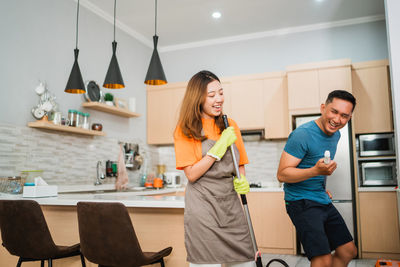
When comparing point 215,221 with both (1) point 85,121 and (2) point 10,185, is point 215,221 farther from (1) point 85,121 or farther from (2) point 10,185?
(1) point 85,121

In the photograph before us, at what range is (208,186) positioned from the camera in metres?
1.71

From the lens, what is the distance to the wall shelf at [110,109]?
4145 mm

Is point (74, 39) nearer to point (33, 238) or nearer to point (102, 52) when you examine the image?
point (102, 52)

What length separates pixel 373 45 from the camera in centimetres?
479

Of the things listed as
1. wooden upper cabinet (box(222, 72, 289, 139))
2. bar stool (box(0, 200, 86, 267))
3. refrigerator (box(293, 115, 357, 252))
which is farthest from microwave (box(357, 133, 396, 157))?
bar stool (box(0, 200, 86, 267))

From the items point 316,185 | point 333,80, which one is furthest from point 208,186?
Result: point 333,80

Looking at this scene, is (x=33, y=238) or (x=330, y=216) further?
(x=33, y=238)

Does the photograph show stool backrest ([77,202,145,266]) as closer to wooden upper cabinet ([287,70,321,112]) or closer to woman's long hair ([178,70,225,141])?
woman's long hair ([178,70,225,141])

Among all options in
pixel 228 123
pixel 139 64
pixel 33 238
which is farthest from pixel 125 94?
pixel 228 123

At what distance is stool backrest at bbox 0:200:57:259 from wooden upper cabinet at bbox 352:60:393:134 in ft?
11.8

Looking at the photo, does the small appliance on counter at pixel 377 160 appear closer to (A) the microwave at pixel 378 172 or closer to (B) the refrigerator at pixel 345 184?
(A) the microwave at pixel 378 172

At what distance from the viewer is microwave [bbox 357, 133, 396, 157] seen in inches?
166

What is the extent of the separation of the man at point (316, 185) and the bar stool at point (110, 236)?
2.63 feet

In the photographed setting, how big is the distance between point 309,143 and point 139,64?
3960 mm
